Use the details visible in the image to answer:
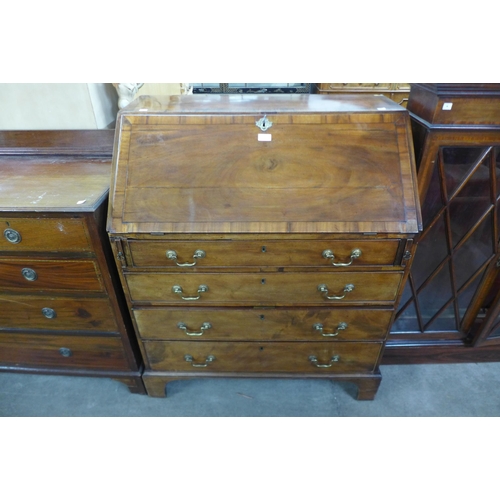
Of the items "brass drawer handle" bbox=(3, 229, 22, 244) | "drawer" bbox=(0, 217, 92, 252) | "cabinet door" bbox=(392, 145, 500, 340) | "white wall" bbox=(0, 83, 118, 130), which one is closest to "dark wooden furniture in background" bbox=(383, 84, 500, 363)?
"cabinet door" bbox=(392, 145, 500, 340)

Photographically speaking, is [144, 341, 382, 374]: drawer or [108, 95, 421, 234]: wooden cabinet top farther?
[144, 341, 382, 374]: drawer

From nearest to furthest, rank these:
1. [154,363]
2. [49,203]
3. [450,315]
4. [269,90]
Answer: [49,203], [154,363], [450,315], [269,90]

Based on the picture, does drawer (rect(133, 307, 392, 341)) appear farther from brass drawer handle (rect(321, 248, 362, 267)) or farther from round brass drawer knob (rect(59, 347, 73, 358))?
round brass drawer knob (rect(59, 347, 73, 358))

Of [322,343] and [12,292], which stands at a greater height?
[12,292]

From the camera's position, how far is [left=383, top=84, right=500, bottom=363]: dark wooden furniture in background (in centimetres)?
118

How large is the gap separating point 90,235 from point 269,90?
270 centimetres


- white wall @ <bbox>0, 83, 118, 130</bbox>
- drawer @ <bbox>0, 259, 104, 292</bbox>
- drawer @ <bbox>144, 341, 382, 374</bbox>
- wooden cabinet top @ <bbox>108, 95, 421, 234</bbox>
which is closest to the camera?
wooden cabinet top @ <bbox>108, 95, 421, 234</bbox>

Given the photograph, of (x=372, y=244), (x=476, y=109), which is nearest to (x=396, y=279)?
(x=372, y=244)

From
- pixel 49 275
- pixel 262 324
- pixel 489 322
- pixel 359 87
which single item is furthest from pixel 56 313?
pixel 359 87

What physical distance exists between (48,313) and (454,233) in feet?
5.52

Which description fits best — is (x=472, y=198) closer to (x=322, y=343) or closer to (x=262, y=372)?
(x=322, y=343)

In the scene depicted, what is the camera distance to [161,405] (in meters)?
1.59

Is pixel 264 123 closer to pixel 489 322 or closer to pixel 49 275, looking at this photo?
pixel 49 275

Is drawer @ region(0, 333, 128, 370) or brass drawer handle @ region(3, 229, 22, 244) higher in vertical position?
brass drawer handle @ region(3, 229, 22, 244)
